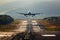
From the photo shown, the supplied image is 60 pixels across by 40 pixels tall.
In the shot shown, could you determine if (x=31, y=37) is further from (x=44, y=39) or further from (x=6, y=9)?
(x=6, y=9)

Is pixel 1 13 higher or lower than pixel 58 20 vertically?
higher

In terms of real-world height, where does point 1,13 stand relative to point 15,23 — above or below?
above

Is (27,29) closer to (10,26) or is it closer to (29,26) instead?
(29,26)

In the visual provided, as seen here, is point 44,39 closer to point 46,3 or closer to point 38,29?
point 38,29

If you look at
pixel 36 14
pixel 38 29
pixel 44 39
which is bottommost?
pixel 44 39

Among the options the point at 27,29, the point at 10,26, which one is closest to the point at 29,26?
the point at 27,29

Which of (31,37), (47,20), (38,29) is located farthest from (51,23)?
(31,37)

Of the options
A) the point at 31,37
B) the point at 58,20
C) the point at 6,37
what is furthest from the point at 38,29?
the point at 6,37

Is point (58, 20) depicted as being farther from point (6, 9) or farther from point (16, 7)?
point (6, 9)

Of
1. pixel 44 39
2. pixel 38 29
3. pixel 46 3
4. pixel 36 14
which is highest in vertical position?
pixel 46 3
